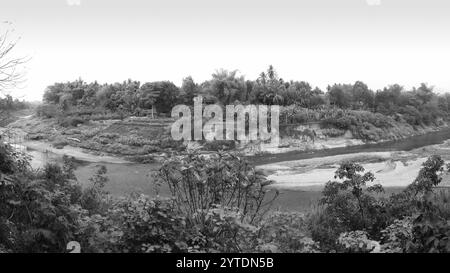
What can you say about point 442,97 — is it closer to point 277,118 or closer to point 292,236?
point 277,118

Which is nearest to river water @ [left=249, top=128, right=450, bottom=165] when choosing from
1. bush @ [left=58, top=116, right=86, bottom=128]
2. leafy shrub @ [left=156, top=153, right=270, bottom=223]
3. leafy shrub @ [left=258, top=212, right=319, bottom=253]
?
leafy shrub @ [left=156, top=153, right=270, bottom=223]

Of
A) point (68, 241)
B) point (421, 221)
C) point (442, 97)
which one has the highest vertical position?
point (442, 97)

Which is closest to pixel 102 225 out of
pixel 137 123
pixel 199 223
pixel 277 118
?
pixel 199 223

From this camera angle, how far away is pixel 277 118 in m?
19.1

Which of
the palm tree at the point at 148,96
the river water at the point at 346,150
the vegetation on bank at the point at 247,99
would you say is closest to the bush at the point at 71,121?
the vegetation on bank at the point at 247,99

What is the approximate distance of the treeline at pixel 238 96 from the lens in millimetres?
22094

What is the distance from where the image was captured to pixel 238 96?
985 inches

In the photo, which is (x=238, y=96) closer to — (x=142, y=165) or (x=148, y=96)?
(x=148, y=96)

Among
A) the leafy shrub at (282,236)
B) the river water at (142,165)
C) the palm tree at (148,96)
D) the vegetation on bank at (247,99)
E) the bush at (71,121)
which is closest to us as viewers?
the leafy shrub at (282,236)

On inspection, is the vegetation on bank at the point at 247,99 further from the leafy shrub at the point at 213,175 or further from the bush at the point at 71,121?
the leafy shrub at the point at 213,175

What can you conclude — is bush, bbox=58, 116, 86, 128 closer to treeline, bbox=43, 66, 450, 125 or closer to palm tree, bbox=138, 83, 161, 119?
treeline, bbox=43, 66, 450, 125

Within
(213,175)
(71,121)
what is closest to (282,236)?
(213,175)

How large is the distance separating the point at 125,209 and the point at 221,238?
681 mm
